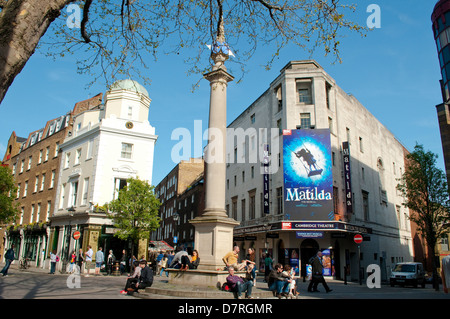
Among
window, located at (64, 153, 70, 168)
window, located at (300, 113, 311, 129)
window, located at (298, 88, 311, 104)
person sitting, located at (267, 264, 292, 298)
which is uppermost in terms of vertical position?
window, located at (298, 88, 311, 104)

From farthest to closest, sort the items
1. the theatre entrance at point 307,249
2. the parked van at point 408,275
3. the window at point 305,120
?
the window at point 305,120 → the theatre entrance at point 307,249 → the parked van at point 408,275

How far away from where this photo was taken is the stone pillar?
37.4 ft

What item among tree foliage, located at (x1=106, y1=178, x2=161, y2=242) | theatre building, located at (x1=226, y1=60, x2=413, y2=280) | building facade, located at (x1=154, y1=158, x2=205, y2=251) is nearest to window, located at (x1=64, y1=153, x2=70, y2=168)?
tree foliage, located at (x1=106, y1=178, x2=161, y2=242)

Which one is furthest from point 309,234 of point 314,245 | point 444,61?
point 444,61

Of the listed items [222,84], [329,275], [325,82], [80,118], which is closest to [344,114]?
[325,82]

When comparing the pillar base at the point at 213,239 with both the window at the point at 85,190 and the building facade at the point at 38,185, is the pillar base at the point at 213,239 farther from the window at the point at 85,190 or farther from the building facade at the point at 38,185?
the building facade at the point at 38,185

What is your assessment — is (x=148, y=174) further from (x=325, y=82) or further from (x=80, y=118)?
(x=325, y=82)

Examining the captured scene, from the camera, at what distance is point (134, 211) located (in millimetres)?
24641

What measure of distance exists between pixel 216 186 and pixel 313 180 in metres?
16.5

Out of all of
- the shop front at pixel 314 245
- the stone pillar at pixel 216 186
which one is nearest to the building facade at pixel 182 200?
the shop front at pixel 314 245

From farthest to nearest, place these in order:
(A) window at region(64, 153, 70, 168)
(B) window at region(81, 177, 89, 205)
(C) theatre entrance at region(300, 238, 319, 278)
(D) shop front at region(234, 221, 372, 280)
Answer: (A) window at region(64, 153, 70, 168) → (B) window at region(81, 177, 89, 205) → (C) theatre entrance at region(300, 238, 319, 278) → (D) shop front at region(234, 221, 372, 280)

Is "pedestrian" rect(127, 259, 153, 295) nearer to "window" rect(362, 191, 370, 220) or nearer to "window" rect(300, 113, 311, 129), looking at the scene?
"window" rect(300, 113, 311, 129)

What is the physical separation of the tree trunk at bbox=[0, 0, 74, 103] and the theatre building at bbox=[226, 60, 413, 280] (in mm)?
22636

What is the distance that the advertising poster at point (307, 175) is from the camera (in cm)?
2644
